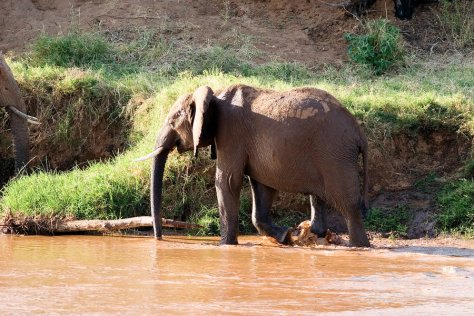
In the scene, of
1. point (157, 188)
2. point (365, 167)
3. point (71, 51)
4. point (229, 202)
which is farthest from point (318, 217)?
point (71, 51)

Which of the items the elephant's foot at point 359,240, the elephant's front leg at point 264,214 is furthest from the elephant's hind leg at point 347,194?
the elephant's front leg at point 264,214

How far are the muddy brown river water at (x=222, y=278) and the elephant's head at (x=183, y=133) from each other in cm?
45

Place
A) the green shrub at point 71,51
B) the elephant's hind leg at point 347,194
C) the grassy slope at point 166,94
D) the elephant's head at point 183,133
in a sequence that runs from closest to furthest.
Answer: the elephant's hind leg at point 347,194 → the elephant's head at point 183,133 → the grassy slope at point 166,94 → the green shrub at point 71,51

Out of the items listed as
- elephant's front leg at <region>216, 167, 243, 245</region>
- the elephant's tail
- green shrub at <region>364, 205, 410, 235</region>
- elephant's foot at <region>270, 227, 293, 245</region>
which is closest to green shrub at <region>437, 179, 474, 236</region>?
green shrub at <region>364, 205, 410, 235</region>

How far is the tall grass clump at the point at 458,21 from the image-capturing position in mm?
14375

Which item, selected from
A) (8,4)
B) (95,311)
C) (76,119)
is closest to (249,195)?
(76,119)

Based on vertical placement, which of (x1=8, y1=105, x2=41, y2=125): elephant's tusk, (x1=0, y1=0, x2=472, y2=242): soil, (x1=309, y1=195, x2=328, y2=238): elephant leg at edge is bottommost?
(x1=309, y1=195, x2=328, y2=238): elephant leg at edge

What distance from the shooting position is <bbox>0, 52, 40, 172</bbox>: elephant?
11.1m

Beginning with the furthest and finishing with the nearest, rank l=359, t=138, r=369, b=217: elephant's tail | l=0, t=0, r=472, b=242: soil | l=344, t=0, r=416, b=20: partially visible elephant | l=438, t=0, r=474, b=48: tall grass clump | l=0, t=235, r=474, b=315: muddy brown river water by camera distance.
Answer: l=344, t=0, r=416, b=20: partially visible elephant
l=438, t=0, r=474, b=48: tall grass clump
l=0, t=0, r=472, b=242: soil
l=359, t=138, r=369, b=217: elephant's tail
l=0, t=235, r=474, b=315: muddy brown river water

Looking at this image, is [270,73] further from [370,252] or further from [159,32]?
[370,252]

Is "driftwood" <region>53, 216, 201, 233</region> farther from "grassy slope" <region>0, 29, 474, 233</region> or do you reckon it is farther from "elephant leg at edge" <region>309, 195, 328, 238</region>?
"elephant leg at edge" <region>309, 195, 328, 238</region>

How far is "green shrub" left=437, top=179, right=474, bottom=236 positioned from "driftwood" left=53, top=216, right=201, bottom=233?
7.35 ft

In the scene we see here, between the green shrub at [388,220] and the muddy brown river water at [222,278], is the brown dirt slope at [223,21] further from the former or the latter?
the muddy brown river water at [222,278]

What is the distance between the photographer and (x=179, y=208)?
10188mm
